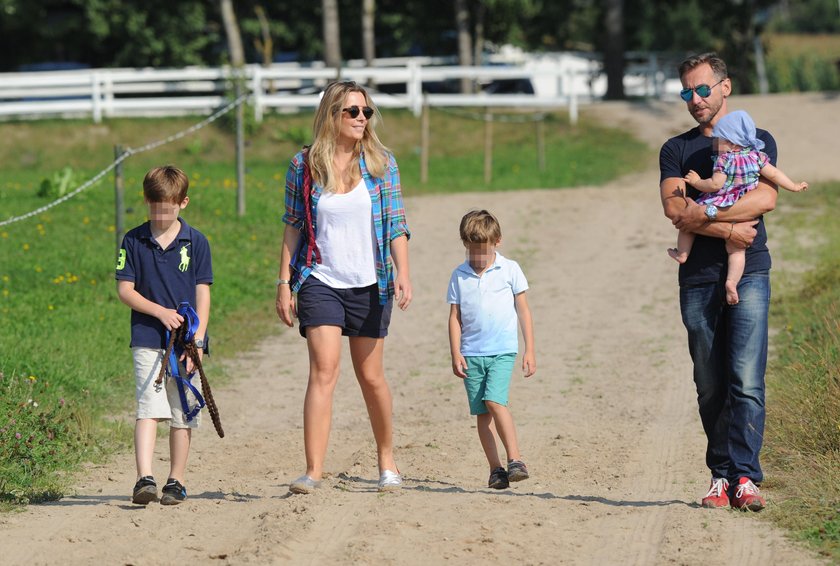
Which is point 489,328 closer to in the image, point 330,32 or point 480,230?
point 480,230

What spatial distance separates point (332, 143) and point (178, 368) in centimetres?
136

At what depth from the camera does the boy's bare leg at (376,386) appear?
6.59 m

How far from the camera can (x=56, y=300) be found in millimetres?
12008

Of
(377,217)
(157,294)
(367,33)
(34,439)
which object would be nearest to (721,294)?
(377,217)

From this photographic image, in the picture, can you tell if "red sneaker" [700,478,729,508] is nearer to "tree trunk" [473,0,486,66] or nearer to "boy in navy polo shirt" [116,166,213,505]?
"boy in navy polo shirt" [116,166,213,505]

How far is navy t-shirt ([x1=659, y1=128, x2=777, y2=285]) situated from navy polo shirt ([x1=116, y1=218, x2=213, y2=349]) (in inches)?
92.4

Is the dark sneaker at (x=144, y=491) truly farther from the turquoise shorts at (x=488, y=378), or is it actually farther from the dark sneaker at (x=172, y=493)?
the turquoise shorts at (x=488, y=378)

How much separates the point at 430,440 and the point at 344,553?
9.57 feet

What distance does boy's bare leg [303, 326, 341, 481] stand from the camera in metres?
6.42

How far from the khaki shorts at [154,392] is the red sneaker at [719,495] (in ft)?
8.56

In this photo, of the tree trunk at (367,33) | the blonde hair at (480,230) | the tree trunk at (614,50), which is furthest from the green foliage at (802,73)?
the blonde hair at (480,230)

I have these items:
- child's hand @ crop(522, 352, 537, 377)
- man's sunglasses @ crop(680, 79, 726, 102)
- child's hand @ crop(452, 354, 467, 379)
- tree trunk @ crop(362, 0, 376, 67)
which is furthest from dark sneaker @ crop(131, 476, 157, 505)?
tree trunk @ crop(362, 0, 376, 67)

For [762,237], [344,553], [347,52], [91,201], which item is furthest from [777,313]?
[347,52]

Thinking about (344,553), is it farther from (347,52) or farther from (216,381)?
(347,52)
